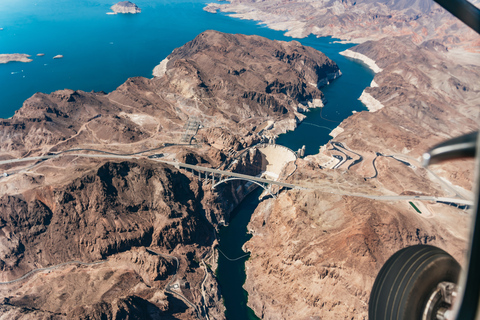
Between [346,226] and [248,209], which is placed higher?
[346,226]

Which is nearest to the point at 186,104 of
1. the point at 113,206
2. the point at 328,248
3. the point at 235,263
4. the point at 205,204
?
the point at 205,204

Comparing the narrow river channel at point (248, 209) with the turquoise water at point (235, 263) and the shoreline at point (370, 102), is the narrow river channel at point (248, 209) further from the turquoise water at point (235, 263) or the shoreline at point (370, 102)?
the shoreline at point (370, 102)

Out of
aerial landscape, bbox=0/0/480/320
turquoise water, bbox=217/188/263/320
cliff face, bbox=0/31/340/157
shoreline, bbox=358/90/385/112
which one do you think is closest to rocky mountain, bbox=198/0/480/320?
aerial landscape, bbox=0/0/480/320

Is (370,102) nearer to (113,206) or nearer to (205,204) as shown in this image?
(205,204)

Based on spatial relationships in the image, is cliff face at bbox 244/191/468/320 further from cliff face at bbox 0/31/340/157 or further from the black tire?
cliff face at bbox 0/31/340/157

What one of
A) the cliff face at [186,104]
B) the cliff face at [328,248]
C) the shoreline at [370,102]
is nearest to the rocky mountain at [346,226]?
the cliff face at [328,248]

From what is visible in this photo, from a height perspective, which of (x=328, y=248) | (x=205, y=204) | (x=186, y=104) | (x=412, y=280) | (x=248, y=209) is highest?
(x=412, y=280)

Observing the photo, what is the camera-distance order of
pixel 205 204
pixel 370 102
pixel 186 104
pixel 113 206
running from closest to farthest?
pixel 113 206 → pixel 205 204 → pixel 186 104 → pixel 370 102
